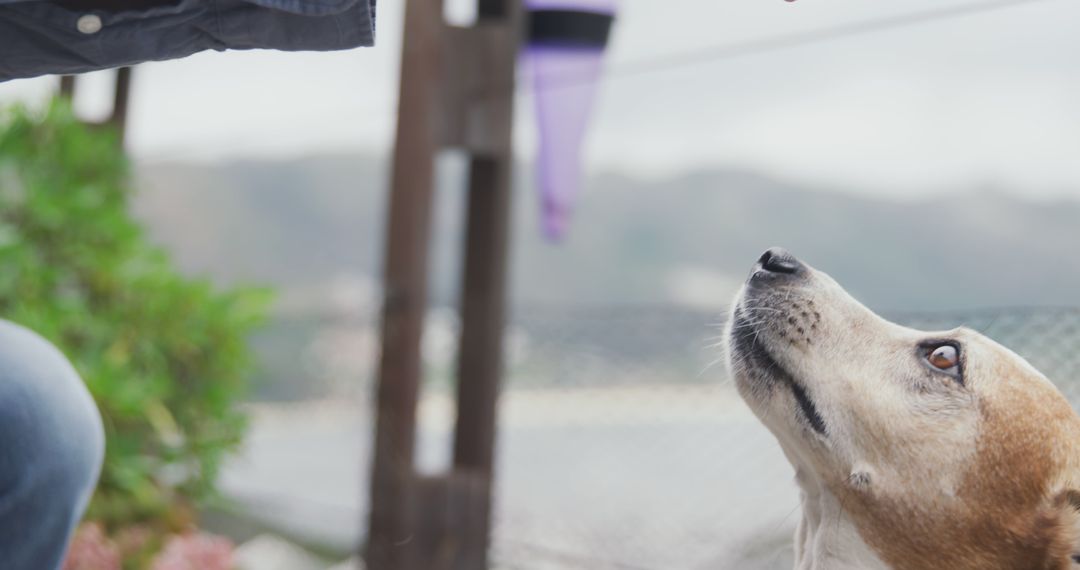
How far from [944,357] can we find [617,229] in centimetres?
626

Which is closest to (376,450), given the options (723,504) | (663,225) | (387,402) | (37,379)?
(387,402)

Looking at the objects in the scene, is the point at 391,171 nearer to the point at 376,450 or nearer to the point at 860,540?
the point at 376,450

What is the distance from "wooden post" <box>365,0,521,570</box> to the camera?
2.93 meters

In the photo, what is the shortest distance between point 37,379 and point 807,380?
102 centimetres

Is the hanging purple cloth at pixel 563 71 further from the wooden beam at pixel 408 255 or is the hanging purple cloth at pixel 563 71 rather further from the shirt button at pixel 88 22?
the shirt button at pixel 88 22

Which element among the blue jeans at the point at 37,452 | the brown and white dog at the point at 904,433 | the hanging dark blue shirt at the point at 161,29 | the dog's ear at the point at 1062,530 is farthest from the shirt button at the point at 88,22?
the dog's ear at the point at 1062,530

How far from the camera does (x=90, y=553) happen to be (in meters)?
2.75

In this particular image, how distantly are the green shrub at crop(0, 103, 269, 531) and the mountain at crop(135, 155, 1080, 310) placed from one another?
1.44ft

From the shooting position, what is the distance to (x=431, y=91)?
2977mm

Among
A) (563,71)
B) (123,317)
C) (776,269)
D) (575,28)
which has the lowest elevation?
(123,317)

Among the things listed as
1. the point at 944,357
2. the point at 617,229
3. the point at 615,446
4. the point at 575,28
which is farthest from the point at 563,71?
the point at 617,229

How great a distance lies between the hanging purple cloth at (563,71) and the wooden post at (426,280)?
0.26ft

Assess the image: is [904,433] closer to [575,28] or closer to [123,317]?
[575,28]

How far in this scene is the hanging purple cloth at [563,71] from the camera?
3.00 meters
